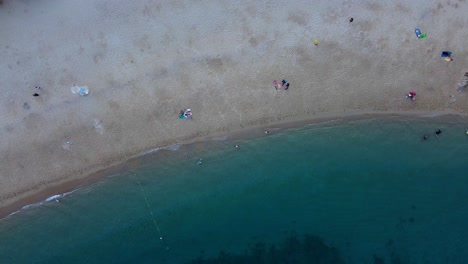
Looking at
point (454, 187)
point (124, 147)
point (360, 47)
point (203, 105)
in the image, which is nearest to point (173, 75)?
point (203, 105)

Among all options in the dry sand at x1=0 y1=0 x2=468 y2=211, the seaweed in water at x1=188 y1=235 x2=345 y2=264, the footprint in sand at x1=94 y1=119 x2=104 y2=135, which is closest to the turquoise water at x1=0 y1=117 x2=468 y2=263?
the seaweed in water at x1=188 y1=235 x2=345 y2=264

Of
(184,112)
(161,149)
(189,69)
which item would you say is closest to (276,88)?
(189,69)

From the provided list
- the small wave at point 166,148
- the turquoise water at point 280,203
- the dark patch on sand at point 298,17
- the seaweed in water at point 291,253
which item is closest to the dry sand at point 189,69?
the dark patch on sand at point 298,17

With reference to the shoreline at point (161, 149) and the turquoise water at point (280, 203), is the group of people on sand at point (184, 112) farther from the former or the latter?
the turquoise water at point (280, 203)

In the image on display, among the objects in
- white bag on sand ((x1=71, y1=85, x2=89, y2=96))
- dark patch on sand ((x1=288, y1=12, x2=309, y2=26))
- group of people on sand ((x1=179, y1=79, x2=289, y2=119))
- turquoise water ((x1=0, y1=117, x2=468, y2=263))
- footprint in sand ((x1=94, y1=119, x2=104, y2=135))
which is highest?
dark patch on sand ((x1=288, y1=12, x2=309, y2=26))

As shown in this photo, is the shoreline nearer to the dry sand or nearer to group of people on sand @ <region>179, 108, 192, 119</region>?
the dry sand

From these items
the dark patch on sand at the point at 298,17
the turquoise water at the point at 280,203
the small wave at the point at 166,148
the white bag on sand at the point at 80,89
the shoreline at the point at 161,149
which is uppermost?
the dark patch on sand at the point at 298,17
